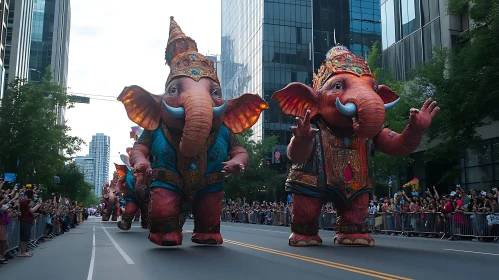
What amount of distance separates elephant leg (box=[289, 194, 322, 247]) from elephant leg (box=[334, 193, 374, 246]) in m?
0.54

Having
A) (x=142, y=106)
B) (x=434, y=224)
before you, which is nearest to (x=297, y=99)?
(x=142, y=106)

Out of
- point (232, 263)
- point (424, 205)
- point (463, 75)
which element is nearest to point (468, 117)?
point (463, 75)

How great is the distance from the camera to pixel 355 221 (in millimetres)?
11297

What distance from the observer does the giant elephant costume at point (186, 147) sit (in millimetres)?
10758

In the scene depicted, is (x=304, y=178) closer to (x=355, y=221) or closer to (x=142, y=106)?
(x=355, y=221)

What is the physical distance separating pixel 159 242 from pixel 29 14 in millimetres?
74794

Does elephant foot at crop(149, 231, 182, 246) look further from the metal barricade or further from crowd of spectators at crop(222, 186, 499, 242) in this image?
crowd of spectators at crop(222, 186, 499, 242)

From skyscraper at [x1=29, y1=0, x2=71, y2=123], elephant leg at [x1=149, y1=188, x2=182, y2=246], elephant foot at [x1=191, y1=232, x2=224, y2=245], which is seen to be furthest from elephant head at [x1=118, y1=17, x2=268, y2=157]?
skyscraper at [x1=29, y1=0, x2=71, y2=123]

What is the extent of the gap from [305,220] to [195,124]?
124 inches

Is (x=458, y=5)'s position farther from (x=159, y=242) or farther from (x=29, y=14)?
(x=29, y=14)

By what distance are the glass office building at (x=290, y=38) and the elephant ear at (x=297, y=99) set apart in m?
47.7

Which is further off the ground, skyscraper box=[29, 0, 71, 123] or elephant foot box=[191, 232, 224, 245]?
skyscraper box=[29, 0, 71, 123]

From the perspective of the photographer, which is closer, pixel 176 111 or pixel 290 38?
pixel 176 111

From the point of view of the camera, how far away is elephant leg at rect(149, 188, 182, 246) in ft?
36.4
